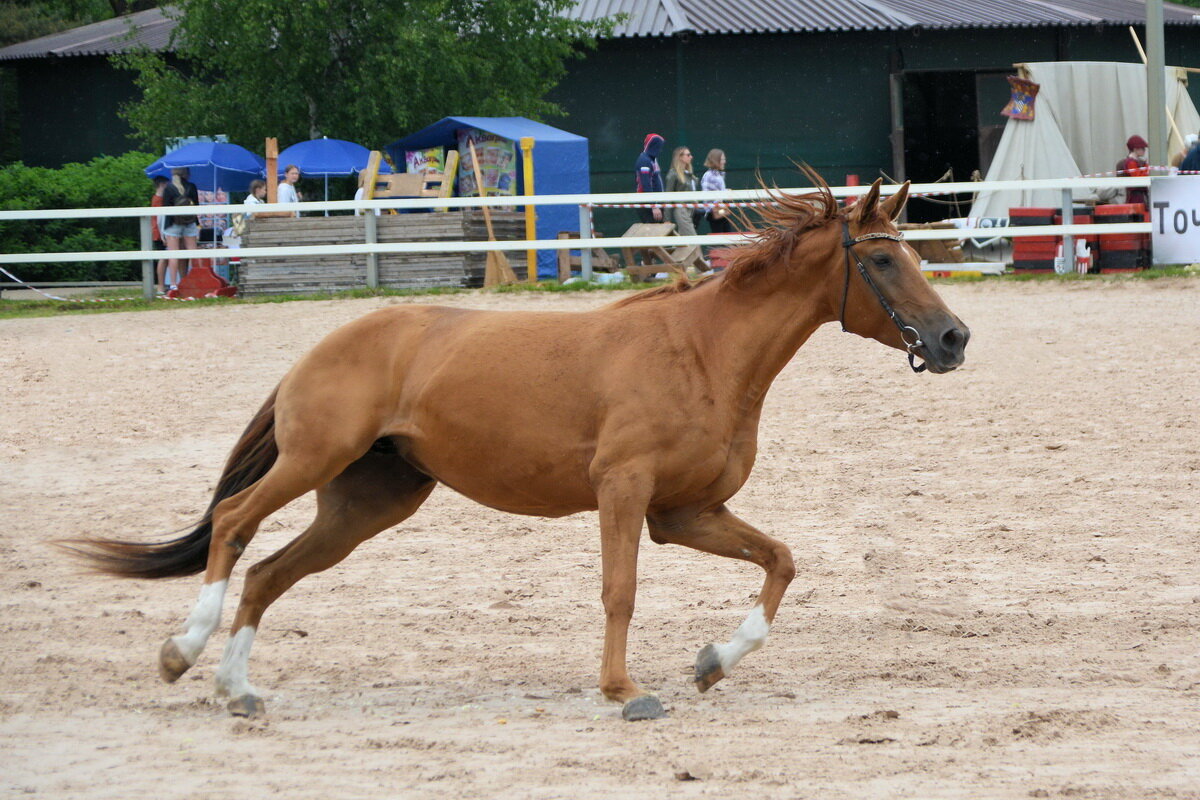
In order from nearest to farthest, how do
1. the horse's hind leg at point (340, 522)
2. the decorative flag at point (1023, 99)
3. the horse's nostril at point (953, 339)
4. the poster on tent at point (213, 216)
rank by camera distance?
the horse's nostril at point (953, 339) < the horse's hind leg at point (340, 522) < the poster on tent at point (213, 216) < the decorative flag at point (1023, 99)

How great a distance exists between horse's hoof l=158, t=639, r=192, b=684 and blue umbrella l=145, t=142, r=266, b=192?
15499 mm

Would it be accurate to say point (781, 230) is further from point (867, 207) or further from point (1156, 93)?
point (1156, 93)

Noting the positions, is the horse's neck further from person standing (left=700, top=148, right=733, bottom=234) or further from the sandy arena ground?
person standing (left=700, top=148, right=733, bottom=234)

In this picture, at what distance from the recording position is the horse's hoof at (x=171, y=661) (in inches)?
221

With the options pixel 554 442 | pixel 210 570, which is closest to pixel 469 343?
pixel 554 442

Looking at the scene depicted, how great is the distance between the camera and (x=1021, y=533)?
27.7 feet

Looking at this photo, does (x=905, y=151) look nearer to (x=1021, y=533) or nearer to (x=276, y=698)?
(x=1021, y=533)

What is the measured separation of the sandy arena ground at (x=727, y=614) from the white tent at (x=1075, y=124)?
8.80 meters

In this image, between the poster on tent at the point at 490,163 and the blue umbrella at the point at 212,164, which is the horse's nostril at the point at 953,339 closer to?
the poster on tent at the point at 490,163

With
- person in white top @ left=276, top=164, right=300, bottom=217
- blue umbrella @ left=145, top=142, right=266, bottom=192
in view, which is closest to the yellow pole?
person in white top @ left=276, top=164, right=300, bottom=217

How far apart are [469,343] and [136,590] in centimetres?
303

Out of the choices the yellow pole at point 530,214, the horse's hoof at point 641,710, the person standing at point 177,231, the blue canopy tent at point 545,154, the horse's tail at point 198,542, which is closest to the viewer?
the horse's hoof at point 641,710

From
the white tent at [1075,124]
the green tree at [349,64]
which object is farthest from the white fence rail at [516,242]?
the green tree at [349,64]

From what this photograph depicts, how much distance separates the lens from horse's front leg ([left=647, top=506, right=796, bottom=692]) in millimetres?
5629
